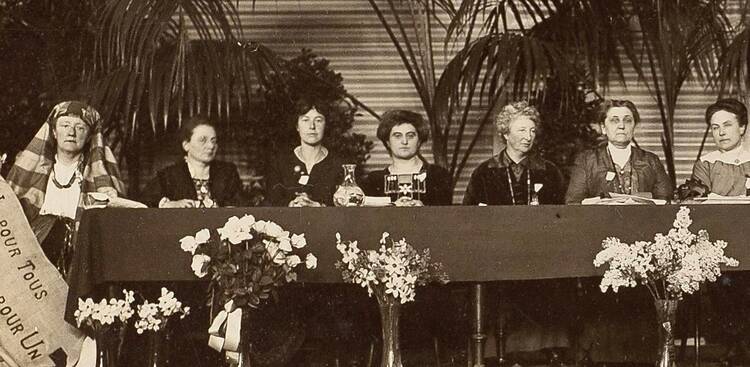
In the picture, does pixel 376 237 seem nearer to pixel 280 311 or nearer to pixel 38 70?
pixel 280 311

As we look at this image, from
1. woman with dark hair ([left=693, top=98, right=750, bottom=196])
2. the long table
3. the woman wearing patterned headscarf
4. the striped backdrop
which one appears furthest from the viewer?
the striped backdrop

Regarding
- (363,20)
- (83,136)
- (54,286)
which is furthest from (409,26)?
(54,286)

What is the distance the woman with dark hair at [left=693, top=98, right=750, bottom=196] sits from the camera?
5.27 metres

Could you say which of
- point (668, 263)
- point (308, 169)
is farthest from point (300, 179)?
point (668, 263)

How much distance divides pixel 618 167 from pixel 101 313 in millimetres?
2716

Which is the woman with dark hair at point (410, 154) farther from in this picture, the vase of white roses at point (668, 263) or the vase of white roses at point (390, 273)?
Result: the vase of white roses at point (668, 263)

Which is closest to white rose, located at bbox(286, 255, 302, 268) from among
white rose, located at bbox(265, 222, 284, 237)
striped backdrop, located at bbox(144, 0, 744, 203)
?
white rose, located at bbox(265, 222, 284, 237)

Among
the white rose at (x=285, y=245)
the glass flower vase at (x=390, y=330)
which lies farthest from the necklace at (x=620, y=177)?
Result: the white rose at (x=285, y=245)

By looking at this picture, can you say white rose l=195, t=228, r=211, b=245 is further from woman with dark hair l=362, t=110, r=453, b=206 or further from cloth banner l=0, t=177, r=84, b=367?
woman with dark hair l=362, t=110, r=453, b=206

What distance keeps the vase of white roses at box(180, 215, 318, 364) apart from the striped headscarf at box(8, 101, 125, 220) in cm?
103

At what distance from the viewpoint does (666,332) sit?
4340mm

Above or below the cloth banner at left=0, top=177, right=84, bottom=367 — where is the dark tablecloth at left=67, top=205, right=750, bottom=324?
above

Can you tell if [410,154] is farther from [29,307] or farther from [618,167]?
[29,307]

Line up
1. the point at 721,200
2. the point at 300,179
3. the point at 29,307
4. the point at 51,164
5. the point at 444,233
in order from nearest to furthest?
the point at 444,233 → the point at 29,307 → the point at 721,200 → the point at 51,164 → the point at 300,179
